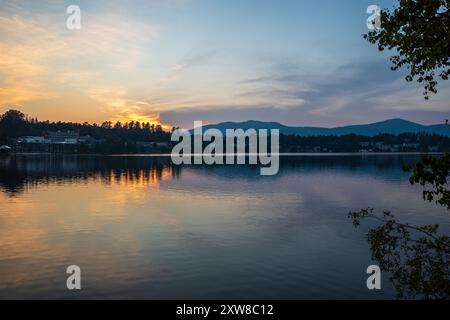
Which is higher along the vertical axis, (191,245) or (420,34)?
(420,34)

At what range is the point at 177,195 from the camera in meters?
82.0

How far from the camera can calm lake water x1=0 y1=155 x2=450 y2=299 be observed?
27.8 meters

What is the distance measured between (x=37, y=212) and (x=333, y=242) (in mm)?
41568

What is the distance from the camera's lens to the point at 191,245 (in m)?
39.6

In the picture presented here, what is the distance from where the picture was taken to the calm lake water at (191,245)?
91.2 ft

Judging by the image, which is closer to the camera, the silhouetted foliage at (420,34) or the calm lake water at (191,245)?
the silhouetted foliage at (420,34)

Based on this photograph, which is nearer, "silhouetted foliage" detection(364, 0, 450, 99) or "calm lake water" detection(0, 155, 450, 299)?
"silhouetted foliage" detection(364, 0, 450, 99)

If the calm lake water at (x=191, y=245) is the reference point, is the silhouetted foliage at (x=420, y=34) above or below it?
above

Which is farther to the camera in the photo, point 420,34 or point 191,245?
point 191,245

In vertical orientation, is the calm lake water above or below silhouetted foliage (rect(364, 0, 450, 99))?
below
